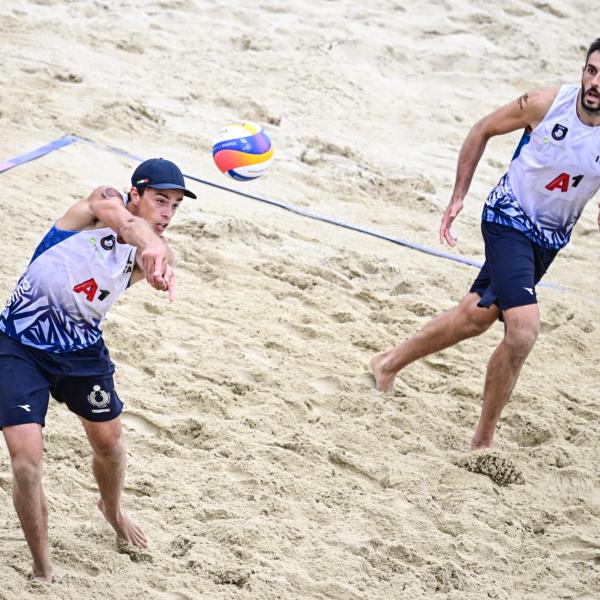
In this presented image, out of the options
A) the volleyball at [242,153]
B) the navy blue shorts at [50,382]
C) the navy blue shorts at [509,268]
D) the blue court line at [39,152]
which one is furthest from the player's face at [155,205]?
the blue court line at [39,152]

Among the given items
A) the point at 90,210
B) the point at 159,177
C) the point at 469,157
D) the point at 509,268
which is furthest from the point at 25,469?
the point at 469,157

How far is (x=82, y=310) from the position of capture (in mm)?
4062

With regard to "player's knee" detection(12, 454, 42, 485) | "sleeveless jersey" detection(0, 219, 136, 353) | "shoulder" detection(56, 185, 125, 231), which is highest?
"shoulder" detection(56, 185, 125, 231)

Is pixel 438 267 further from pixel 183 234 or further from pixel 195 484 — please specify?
pixel 195 484

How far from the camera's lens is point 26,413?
3822 mm

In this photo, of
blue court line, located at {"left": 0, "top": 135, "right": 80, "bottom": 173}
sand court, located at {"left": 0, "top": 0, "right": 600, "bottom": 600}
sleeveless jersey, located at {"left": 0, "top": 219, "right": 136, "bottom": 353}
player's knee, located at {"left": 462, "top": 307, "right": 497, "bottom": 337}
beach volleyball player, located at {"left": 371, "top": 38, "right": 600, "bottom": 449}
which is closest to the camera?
sleeveless jersey, located at {"left": 0, "top": 219, "right": 136, "bottom": 353}

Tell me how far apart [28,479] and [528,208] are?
9.18ft

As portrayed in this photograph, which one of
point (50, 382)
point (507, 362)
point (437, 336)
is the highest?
point (50, 382)

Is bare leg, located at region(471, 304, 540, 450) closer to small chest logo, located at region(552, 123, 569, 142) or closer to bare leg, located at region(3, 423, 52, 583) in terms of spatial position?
small chest logo, located at region(552, 123, 569, 142)

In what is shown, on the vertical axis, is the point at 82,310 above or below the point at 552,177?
below

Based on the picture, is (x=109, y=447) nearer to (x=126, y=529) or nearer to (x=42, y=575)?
(x=126, y=529)

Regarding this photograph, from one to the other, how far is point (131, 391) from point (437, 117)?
5427 millimetres

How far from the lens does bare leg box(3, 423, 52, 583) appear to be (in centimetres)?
375

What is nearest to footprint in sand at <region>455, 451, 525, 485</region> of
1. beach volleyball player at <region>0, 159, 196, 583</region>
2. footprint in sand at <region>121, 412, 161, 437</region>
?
footprint in sand at <region>121, 412, 161, 437</region>
